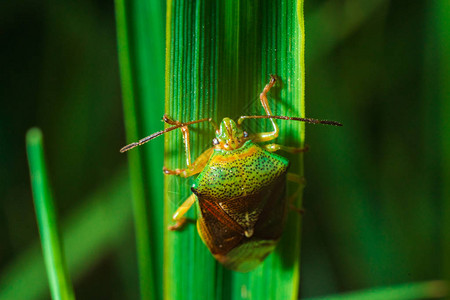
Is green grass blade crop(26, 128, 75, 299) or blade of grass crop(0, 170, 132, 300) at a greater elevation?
green grass blade crop(26, 128, 75, 299)

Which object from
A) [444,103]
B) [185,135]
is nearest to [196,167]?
[185,135]

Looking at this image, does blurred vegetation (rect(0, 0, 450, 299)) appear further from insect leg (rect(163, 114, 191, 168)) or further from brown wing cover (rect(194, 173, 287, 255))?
insect leg (rect(163, 114, 191, 168))

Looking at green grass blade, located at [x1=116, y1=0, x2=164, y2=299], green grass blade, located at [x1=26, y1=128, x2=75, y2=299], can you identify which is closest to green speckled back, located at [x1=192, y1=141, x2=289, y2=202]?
green grass blade, located at [x1=116, y1=0, x2=164, y2=299]

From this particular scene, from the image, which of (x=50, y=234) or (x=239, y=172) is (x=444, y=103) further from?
(x=50, y=234)

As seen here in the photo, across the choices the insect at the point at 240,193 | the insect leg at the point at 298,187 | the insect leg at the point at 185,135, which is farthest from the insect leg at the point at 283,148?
the insect leg at the point at 185,135

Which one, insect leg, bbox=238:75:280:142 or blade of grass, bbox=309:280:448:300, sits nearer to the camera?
insect leg, bbox=238:75:280:142

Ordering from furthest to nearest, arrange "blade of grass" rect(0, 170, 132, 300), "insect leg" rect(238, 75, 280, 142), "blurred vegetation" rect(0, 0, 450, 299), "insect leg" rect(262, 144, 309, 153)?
1. "blurred vegetation" rect(0, 0, 450, 299)
2. "blade of grass" rect(0, 170, 132, 300)
3. "insect leg" rect(262, 144, 309, 153)
4. "insect leg" rect(238, 75, 280, 142)

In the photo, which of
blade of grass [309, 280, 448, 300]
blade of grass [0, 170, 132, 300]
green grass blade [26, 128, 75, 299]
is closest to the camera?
green grass blade [26, 128, 75, 299]

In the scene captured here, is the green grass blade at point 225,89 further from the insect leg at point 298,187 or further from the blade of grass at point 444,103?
the blade of grass at point 444,103
